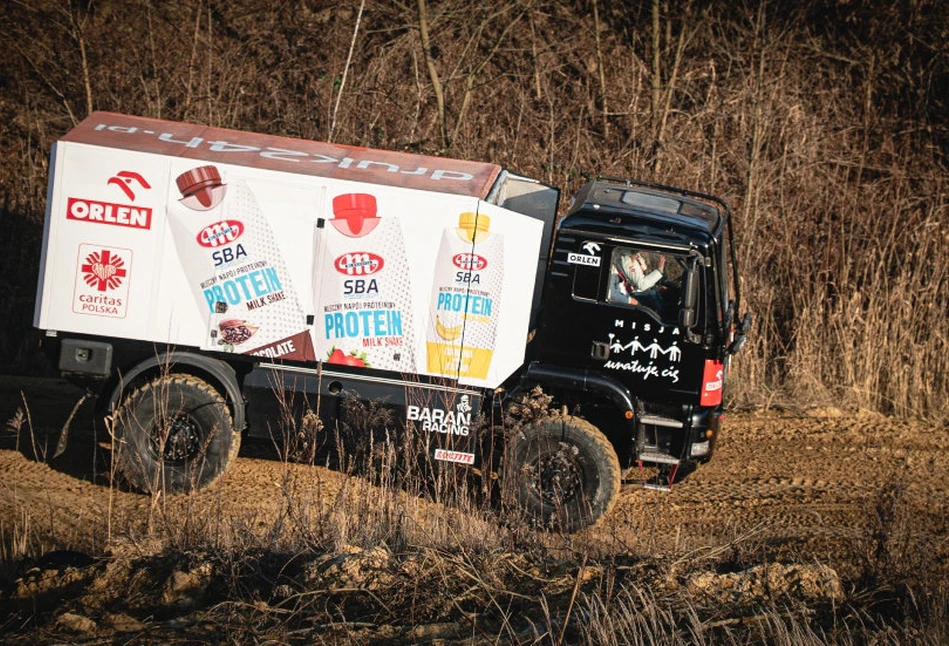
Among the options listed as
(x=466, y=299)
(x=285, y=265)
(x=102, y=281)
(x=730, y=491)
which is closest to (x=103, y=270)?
(x=102, y=281)

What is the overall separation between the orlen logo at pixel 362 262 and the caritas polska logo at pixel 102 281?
65.2 inches

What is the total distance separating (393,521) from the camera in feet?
19.0

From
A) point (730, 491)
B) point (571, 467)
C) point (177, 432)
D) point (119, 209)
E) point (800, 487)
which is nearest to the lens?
point (119, 209)

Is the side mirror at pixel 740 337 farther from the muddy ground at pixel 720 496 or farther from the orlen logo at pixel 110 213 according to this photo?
the orlen logo at pixel 110 213

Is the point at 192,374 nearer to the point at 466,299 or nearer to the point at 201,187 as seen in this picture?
the point at 201,187

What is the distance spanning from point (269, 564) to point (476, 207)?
11.0ft

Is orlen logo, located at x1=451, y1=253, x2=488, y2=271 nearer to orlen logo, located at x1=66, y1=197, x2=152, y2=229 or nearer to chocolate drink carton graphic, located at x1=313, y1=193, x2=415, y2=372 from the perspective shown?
chocolate drink carton graphic, located at x1=313, y1=193, x2=415, y2=372

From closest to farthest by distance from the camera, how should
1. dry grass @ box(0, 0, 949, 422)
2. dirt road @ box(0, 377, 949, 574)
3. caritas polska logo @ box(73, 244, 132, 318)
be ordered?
1. dirt road @ box(0, 377, 949, 574)
2. caritas polska logo @ box(73, 244, 132, 318)
3. dry grass @ box(0, 0, 949, 422)

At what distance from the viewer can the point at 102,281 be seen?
7520mm

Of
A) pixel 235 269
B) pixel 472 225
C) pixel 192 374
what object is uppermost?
pixel 472 225

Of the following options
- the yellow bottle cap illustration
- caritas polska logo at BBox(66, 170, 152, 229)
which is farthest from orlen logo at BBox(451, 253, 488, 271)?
caritas polska logo at BBox(66, 170, 152, 229)

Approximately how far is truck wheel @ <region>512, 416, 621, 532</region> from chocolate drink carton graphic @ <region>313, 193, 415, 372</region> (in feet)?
3.74

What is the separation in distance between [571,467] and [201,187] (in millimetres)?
3541

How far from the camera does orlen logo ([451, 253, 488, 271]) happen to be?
24.5 feet
